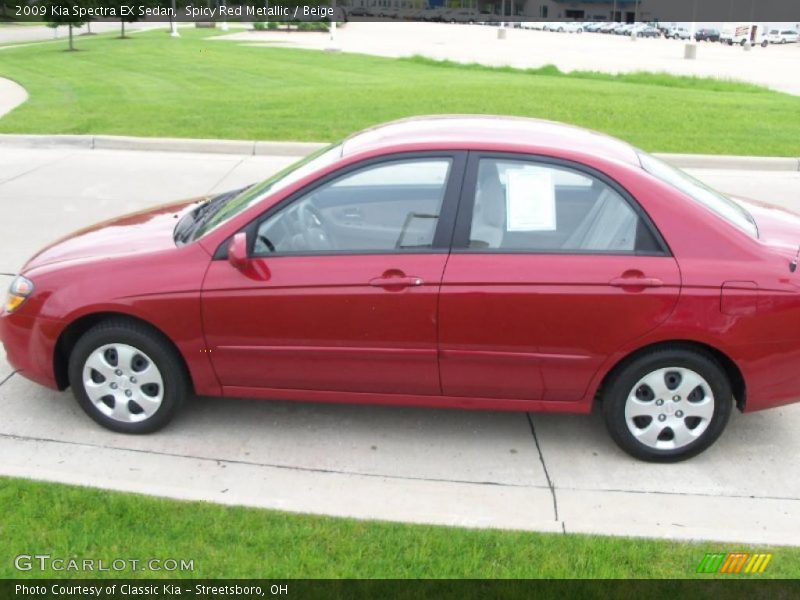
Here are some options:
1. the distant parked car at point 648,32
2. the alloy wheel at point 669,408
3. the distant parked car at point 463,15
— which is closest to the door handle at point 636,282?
the alloy wheel at point 669,408

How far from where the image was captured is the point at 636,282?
3877 mm

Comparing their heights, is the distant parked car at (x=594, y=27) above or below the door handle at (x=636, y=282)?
above

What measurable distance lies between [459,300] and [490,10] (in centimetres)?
11396

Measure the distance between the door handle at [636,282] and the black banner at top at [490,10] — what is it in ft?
177

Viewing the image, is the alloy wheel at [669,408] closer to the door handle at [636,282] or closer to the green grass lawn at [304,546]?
the door handle at [636,282]

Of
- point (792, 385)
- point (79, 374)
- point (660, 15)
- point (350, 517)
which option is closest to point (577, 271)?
point (792, 385)

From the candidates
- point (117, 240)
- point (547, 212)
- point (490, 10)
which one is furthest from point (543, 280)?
point (490, 10)

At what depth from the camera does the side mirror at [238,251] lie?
3.97 metres

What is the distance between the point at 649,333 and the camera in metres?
3.92

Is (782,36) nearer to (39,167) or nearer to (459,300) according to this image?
(39,167)

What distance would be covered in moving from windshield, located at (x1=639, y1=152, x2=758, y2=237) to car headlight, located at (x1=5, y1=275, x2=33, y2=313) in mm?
3177

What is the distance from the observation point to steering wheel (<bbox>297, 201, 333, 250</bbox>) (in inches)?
163

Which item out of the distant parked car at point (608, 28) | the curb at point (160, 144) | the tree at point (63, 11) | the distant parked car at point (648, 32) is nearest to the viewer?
the curb at point (160, 144)
